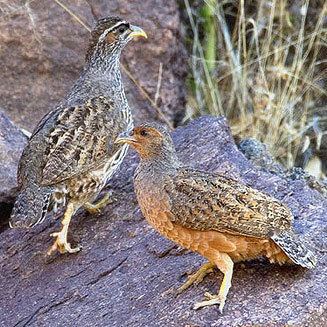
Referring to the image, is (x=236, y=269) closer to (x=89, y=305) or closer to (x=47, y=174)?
(x=89, y=305)

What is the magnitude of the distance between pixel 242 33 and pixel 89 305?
473 cm

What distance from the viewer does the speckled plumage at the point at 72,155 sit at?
255 inches

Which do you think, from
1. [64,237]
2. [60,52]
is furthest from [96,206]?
[60,52]

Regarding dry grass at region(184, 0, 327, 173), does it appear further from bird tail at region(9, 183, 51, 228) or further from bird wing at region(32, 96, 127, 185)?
bird tail at region(9, 183, 51, 228)

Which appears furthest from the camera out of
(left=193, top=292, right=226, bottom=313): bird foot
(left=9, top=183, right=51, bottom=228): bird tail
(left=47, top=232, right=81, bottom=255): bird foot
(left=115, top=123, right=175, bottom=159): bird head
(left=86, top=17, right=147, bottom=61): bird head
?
(left=86, top=17, right=147, bottom=61): bird head

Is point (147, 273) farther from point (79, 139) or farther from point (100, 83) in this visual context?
point (100, 83)

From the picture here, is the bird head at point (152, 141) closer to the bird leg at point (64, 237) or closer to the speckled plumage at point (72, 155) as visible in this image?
the speckled plumage at point (72, 155)

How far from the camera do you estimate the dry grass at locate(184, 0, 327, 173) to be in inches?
377

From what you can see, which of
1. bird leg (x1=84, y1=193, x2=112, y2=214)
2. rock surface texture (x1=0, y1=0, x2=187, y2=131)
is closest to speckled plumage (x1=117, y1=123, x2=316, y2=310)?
bird leg (x1=84, y1=193, x2=112, y2=214)

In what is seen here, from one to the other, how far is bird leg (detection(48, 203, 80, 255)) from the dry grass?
3.14 meters

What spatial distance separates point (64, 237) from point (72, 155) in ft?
1.87

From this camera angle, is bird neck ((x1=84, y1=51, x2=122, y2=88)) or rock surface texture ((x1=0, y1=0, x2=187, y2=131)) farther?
rock surface texture ((x1=0, y1=0, x2=187, y2=131))

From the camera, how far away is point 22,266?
6738mm

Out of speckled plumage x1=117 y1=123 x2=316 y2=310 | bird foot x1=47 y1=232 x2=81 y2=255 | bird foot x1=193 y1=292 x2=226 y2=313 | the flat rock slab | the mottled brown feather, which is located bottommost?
the flat rock slab
